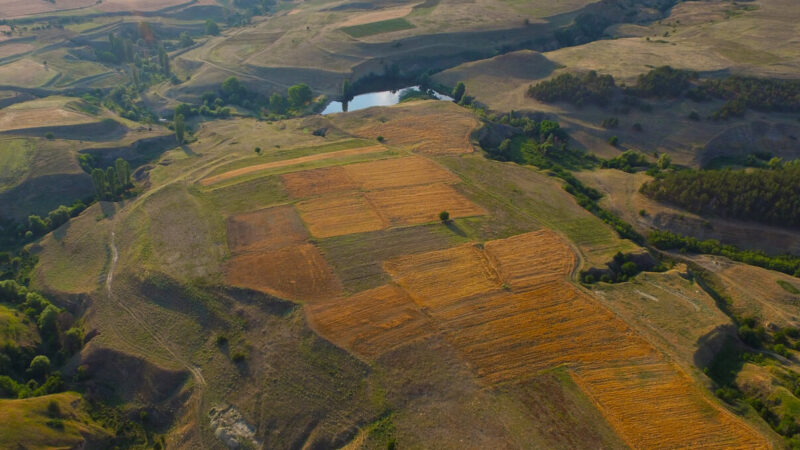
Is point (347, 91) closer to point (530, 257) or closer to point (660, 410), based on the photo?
point (530, 257)

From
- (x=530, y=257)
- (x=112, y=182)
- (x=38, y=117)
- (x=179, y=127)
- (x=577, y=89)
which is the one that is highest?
(x=577, y=89)

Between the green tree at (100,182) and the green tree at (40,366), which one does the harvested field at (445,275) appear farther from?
the green tree at (100,182)

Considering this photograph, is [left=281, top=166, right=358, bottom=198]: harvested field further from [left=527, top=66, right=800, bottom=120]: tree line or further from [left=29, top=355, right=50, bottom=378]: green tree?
[left=527, top=66, right=800, bottom=120]: tree line

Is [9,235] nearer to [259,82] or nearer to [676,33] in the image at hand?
[259,82]

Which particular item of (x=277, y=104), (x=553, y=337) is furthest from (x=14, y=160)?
(x=553, y=337)

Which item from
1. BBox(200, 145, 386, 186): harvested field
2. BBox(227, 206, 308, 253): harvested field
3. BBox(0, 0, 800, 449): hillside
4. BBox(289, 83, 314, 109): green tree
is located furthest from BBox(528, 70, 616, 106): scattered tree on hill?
BBox(227, 206, 308, 253): harvested field

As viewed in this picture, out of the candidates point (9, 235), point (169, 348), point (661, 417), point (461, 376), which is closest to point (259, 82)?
point (9, 235)
